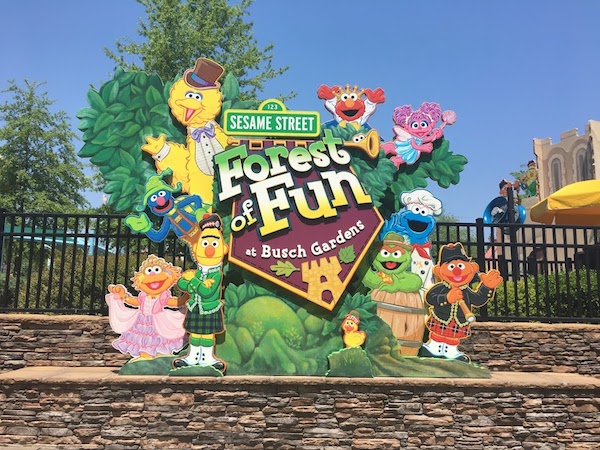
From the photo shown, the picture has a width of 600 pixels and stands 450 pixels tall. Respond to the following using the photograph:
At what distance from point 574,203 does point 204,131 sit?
23.1 ft

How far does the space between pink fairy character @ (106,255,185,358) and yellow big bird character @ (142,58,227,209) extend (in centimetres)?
109

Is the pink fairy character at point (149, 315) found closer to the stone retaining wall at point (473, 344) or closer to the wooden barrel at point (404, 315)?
the stone retaining wall at point (473, 344)

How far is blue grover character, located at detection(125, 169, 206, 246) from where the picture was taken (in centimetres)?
602

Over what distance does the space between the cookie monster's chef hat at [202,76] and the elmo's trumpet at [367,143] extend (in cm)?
191

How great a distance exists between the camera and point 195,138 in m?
6.30

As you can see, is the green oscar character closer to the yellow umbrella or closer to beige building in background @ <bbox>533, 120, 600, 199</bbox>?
the yellow umbrella

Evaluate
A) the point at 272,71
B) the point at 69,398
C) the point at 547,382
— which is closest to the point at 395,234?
the point at 547,382

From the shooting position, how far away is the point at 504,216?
10.8m

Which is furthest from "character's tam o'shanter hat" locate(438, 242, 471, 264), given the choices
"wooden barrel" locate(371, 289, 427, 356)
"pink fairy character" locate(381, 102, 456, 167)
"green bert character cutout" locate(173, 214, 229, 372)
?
"green bert character cutout" locate(173, 214, 229, 372)

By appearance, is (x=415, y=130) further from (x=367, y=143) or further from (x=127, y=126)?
(x=127, y=126)

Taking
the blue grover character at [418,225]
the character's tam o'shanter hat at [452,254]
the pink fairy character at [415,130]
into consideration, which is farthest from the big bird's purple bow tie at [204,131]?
the character's tam o'shanter hat at [452,254]

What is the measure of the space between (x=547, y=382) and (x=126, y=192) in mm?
5616

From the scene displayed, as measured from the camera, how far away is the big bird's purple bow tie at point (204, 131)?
630 centimetres

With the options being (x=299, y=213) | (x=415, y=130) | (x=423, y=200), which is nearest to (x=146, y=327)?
(x=299, y=213)
